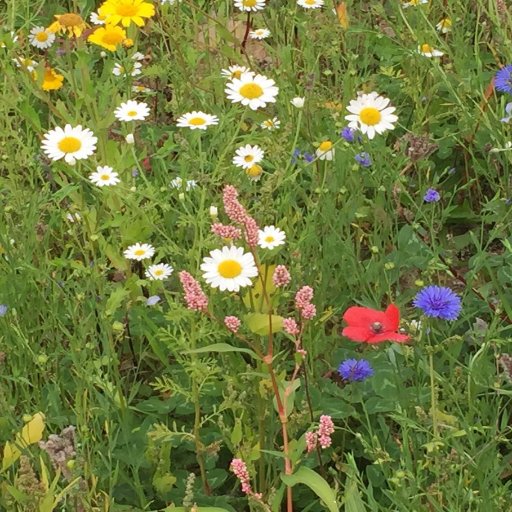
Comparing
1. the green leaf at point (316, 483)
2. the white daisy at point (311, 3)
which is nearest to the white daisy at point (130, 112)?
the white daisy at point (311, 3)

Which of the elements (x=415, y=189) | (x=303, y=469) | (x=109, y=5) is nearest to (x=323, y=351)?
(x=303, y=469)

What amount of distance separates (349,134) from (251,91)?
0.78 feet

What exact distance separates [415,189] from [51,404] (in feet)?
3.50

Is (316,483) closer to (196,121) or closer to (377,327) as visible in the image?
(377,327)

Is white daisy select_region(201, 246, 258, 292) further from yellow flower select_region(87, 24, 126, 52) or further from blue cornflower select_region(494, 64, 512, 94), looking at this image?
yellow flower select_region(87, 24, 126, 52)

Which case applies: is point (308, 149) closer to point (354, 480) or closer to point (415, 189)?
point (415, 189)

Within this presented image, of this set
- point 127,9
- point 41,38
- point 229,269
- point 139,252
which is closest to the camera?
point 229,269

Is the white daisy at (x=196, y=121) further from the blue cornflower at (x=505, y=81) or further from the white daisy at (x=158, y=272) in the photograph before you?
the blue cornflower at (x=505, y=81)

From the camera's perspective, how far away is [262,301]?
1477mm

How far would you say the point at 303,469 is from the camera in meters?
1.30

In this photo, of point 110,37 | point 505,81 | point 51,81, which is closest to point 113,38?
point 110,37

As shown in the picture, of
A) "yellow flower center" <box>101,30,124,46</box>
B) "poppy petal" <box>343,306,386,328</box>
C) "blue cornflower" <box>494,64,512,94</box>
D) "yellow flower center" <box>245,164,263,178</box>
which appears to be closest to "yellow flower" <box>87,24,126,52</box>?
"yellow flower center" <box>101,30,124,46</box>

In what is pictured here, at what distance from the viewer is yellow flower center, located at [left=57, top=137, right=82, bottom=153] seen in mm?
1896

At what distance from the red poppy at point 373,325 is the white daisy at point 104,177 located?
58 cm
